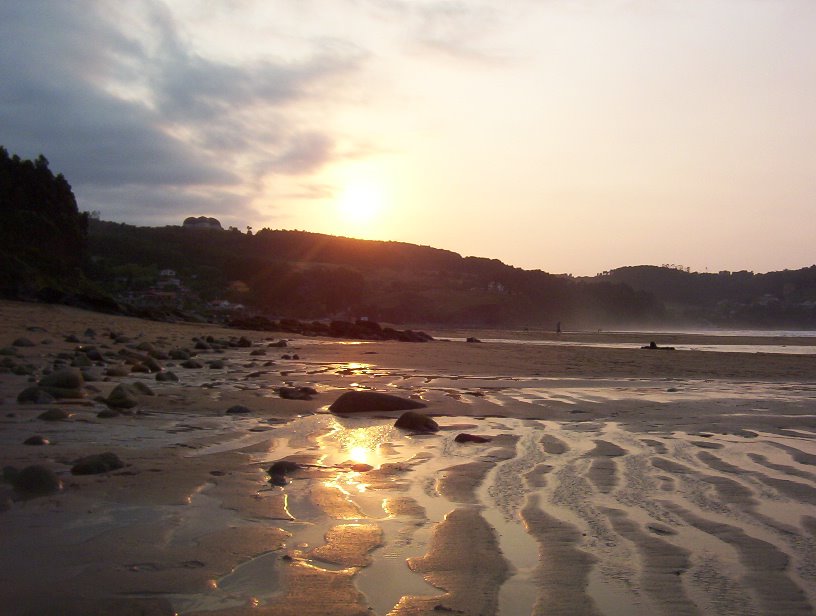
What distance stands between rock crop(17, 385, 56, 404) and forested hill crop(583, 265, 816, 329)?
98400 millimetres

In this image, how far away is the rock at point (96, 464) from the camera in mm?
3871

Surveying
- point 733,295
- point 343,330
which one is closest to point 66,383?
point 343,330

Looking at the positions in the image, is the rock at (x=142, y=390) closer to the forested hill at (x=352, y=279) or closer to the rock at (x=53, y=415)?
the rock at (x=53, y=415)

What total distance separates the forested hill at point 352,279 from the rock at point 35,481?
5469 cm

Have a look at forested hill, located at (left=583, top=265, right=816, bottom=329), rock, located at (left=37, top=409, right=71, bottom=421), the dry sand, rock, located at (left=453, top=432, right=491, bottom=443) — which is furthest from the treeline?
forested hill, located at (left=583, top=265, right=816, bottom=329)

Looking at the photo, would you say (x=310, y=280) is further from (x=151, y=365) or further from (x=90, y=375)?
(x=90, y=375)

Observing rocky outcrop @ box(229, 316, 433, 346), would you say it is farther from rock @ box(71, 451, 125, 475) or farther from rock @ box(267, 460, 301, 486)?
rock @ box(71, 451, 125, 475)

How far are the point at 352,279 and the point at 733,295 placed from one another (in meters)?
73.6

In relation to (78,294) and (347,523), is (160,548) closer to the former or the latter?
(347,523)

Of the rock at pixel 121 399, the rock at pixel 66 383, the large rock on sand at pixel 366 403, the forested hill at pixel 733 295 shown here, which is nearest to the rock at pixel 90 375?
the rock at pixel 66 383

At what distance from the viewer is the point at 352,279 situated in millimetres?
67750

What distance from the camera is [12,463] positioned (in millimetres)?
3973

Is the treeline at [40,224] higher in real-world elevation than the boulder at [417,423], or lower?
higher

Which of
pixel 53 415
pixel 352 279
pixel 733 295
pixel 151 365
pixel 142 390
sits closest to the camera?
pixel 53 415
